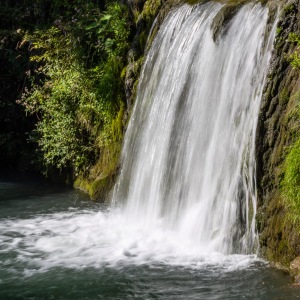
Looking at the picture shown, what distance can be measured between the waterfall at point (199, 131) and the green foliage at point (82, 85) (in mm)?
1217

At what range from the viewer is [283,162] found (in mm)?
6578

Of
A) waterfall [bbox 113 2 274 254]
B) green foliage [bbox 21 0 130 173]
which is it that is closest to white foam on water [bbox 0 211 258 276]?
waterfall [bbox 113 2 274 254]

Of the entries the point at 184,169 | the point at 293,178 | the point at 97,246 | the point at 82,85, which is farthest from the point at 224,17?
the point at 82,85

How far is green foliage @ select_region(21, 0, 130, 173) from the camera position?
11.6 meters

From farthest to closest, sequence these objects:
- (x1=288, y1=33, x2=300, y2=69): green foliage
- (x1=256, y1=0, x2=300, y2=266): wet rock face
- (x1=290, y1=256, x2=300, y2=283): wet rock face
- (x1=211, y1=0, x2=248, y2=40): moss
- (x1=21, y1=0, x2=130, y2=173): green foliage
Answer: (x1=21, y1=0, x2=130, y2=173): green foliage
(x1=211, y1=0, x2=248, y2=40): moss
(x1=256, y1=0, x2=300, y2=266): wet rock face
(x1=288, y1=33, x2=300, y2=69): green foliage
(x1=290, y1=256, x2=300, y2=283): wet rock face

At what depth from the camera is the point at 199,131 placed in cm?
832

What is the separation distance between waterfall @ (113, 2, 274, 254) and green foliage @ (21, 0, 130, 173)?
1.22 meters

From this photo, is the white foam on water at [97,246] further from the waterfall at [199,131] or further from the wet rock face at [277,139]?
the wet rock face at [277,139]

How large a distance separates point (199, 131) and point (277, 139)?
1725mm

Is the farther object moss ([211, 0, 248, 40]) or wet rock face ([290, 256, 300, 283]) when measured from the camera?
moss ([211, 0, 248, 40])

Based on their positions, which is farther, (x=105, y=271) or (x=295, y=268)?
(x=105, y=271)

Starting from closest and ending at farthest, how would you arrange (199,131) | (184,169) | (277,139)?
(277,139), (199,131), (184,169)

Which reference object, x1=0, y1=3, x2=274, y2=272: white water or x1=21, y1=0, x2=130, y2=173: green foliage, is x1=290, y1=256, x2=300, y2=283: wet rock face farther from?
x1=21, y1=0, x2=130, y2=173: green foliage

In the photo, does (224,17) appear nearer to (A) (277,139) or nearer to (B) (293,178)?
(A) (277,139)
